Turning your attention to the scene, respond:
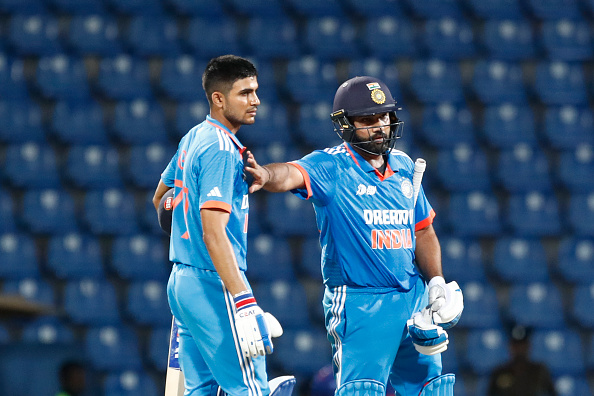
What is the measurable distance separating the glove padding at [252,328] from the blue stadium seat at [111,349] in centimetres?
474

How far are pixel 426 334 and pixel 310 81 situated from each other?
516cm

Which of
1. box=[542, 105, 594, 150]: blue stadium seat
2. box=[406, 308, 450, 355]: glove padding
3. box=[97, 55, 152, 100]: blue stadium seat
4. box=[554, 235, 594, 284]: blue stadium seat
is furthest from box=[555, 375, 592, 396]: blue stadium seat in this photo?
box=[97, 55, 152, 100]: blue stadium seat

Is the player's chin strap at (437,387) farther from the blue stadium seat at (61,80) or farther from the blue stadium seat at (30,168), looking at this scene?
the blue stadium seat at (61,80)

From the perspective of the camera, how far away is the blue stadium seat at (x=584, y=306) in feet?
24.3

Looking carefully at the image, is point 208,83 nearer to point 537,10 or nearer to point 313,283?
point 313,283

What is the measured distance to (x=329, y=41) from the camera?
838 cm

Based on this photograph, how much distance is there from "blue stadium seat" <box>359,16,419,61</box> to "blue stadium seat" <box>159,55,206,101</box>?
1.66 meters

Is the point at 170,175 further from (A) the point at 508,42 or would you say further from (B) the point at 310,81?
(A) the point at 508,42

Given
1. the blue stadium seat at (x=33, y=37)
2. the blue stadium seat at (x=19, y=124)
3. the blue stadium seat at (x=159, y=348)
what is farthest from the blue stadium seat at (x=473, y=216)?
the blue stadium seat at (x=33, y=37)

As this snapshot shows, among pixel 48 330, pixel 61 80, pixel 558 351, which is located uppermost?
pixel 61 80

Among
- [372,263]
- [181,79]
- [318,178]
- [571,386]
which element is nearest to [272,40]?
[181,79]

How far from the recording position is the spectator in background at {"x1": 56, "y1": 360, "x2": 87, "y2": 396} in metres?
5.66

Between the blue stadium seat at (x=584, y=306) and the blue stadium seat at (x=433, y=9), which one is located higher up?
the blue stadium seat at (x=433, y=9)

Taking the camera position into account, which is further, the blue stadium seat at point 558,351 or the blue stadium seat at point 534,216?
the blue stadium seat at point 534,216
